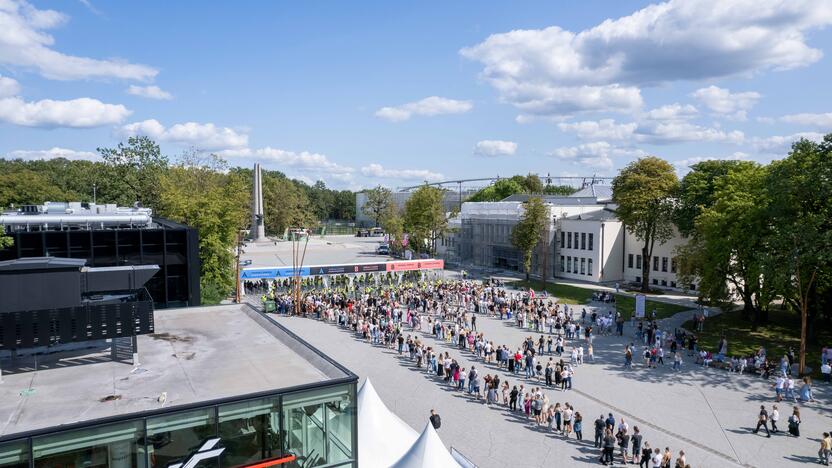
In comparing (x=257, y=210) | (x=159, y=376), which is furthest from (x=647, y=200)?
(x=257, y=210)

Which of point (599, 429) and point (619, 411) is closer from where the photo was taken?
point (599, 429)

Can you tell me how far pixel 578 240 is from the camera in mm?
53438

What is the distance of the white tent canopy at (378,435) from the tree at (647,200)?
37.1 m

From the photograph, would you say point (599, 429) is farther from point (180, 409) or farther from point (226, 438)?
point (180, 409)

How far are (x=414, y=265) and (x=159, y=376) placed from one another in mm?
38032

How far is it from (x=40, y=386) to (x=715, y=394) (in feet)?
75.6

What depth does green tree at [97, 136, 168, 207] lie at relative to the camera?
6253 cm

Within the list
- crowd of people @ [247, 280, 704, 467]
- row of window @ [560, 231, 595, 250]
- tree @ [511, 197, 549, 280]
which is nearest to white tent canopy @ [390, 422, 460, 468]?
crowd of people @ [247, 280, 704, 467]

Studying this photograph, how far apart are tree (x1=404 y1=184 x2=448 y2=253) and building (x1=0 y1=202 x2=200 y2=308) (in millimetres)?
43478

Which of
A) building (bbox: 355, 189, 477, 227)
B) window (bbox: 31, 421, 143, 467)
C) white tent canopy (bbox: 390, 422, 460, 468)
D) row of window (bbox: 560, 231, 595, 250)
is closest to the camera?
window (bbox: 31, 421, 143, 467)

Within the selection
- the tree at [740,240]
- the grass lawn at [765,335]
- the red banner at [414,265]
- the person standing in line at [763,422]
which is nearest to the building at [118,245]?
the person standing in line at [763,422]

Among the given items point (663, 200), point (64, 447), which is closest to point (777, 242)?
point (663, 200)

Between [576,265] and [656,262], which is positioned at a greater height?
[656,262]

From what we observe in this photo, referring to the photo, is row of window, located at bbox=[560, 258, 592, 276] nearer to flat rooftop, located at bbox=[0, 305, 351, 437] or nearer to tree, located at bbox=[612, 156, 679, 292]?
tree, located at bbox=[612, 156, 679, 292]
